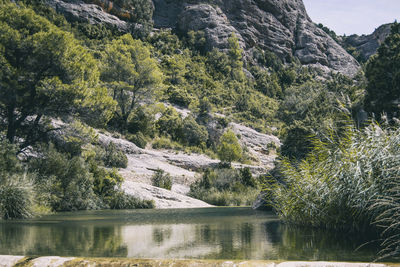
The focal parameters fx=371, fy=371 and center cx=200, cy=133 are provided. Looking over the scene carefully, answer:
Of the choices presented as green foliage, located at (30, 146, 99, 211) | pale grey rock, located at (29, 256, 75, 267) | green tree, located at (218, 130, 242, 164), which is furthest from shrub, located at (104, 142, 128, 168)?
pale grey rock, located at (29, 256, 75, 267)

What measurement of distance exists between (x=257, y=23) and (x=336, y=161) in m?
76.6

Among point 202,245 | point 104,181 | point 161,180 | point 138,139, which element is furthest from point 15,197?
point 138,139

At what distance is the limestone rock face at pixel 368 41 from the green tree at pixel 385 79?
96.6 meters

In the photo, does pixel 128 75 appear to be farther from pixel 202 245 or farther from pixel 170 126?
pixel 202 245

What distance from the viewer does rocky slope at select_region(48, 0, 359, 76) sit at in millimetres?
61250

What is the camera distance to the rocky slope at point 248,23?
201 ft

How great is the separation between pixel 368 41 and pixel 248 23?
60.5 metres

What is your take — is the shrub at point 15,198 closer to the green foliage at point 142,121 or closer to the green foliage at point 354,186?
the green foliage at point 354,186

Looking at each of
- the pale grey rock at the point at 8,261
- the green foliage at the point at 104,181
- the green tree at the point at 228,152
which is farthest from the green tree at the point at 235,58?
the pale grey rock at the point at 8,261

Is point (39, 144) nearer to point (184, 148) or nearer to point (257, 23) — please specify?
point (184, 148)

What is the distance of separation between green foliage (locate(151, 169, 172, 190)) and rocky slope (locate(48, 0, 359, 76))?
39.7 meters

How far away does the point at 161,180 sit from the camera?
26.0 metres

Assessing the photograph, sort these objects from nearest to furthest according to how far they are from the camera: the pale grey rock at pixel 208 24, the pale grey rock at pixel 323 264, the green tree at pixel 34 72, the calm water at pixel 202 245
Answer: the pale grey rock at pixel 323 264 < the calm water at pixel 202 245 < the green tree at pixel 34 72 < the pale grey rock at pixel 208 24

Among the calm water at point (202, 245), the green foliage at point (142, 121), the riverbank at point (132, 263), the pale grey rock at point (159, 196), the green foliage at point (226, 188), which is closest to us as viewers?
the riverbank at point (132, 263)
